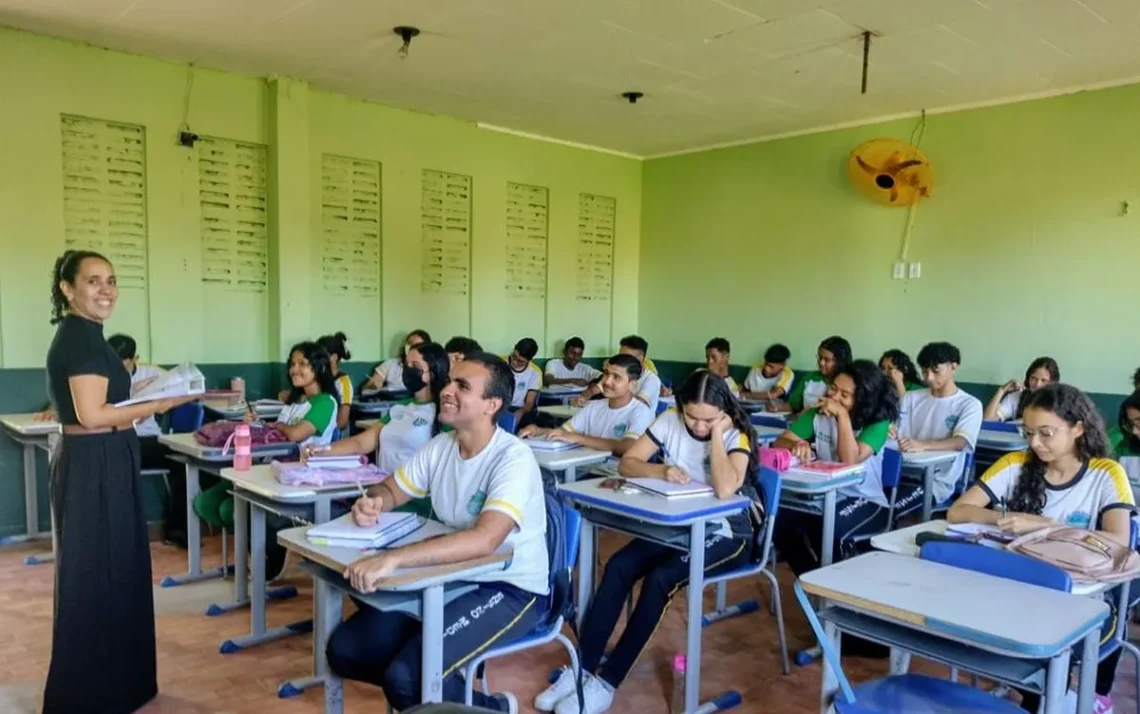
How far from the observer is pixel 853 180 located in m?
6.21

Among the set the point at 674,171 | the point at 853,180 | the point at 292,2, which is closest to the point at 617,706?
the point at 292,2

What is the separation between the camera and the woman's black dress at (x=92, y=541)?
2.43 meters

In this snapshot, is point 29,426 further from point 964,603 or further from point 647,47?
point 964,603

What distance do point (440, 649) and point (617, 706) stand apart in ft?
3.61

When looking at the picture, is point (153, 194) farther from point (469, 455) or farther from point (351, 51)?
point (469, 455)

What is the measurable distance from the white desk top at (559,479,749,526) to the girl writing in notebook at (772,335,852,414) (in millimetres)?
2477

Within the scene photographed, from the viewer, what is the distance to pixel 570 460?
3596 millimetres

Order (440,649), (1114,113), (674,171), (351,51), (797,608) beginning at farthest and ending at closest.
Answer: (674,171)
(1114,113)
(351,51)
(797,608)
(440,649)

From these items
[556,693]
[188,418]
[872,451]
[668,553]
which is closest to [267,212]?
[188,418]

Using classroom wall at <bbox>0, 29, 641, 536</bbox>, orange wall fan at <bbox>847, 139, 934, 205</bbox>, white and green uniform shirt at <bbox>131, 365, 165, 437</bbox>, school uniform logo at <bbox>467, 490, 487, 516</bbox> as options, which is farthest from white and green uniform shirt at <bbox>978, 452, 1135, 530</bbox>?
classroom wall at <bbox>0, 29, 641, 536</bbox>

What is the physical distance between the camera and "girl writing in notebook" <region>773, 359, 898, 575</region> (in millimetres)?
3395

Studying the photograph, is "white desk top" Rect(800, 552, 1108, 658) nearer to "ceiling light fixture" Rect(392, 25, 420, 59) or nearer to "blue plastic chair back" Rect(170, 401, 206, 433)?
"ceiling light fixture" Rect(392, 25, 420, 59)

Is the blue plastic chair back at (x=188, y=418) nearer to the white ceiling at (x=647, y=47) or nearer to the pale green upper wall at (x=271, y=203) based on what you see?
the pale green upper wall at (x=271, y=203)

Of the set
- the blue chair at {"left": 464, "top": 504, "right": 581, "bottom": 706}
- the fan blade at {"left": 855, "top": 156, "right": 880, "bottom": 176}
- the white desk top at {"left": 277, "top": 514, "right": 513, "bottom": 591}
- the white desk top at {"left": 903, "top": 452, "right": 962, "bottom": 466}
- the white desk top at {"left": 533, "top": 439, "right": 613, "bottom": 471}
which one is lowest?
the blue chair at {"left": 464, "top": 504, "right": 581, "bottom": 706}
